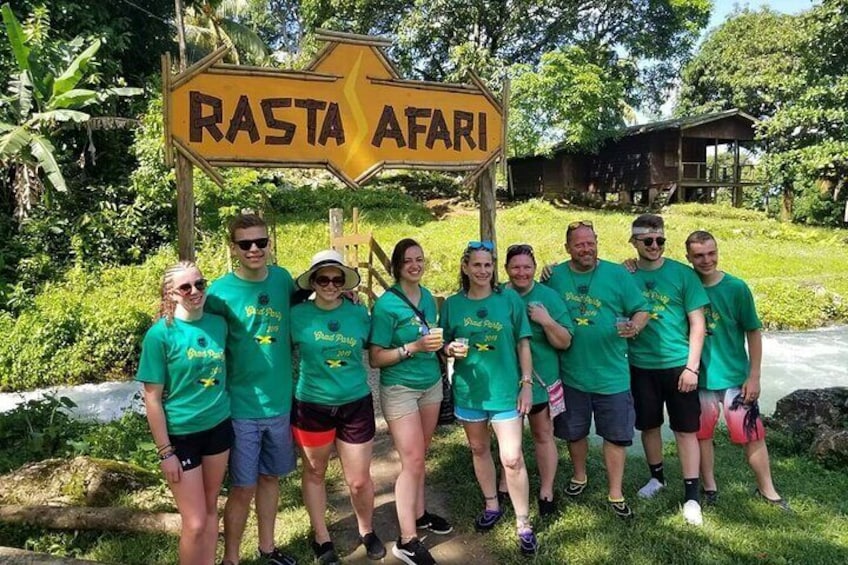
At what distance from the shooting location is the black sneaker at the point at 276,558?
3211mm

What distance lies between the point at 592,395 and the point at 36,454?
14.5ft

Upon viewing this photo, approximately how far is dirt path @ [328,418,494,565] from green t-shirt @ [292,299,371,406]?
3.36 feet

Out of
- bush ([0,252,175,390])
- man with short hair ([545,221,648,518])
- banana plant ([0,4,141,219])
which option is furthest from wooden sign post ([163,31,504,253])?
banana plant ([0,4,141,219])

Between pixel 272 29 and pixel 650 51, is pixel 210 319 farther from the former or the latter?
pixel 272 29

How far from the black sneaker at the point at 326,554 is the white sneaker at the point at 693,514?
2043mm

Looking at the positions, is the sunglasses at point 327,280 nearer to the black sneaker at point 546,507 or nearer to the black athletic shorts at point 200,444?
the black athletic shorts at point 200,444

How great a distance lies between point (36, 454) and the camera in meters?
4.98

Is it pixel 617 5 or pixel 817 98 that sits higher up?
pixel 617 5

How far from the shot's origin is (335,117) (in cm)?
408

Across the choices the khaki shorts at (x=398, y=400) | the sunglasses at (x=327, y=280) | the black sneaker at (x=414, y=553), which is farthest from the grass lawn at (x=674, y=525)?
the sunglasses at (x=327, y=280)

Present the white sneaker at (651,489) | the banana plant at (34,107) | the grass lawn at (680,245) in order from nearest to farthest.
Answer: the white sneaker at (651,489), the banana plant at (34,107), the grass lawn at (680,245)

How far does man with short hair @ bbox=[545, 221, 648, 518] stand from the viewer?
3547 millimetres

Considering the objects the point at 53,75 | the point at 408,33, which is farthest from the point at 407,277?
the point at 408,33

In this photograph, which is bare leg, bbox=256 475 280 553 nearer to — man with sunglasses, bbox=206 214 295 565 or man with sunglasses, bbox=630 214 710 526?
man with sunglasses, bbox=206 214 295 565
